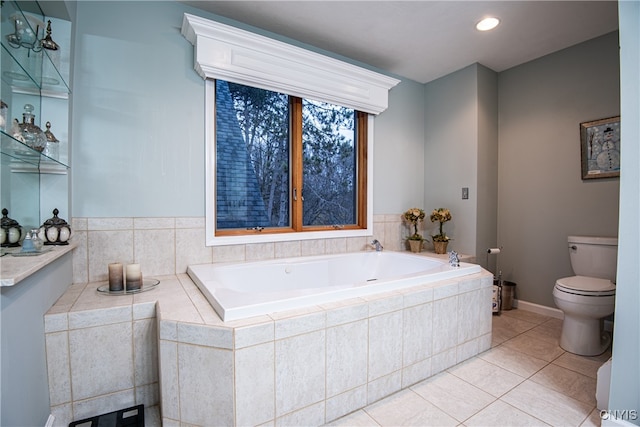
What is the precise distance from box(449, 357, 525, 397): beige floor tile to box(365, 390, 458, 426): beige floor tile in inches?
15.5

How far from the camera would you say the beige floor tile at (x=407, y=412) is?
1479 millimetres

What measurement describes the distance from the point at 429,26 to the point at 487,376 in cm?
255

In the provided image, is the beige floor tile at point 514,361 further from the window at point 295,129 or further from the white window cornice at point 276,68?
the white window cornice at point 276,68

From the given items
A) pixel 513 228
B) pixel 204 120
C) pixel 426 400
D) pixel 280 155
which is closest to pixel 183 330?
pixel 426 400

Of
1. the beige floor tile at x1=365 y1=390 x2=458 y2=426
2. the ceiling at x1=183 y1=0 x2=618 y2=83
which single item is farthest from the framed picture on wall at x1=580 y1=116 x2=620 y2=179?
the beige floor tile at x1=365 y1=390 x2=458 y2=426

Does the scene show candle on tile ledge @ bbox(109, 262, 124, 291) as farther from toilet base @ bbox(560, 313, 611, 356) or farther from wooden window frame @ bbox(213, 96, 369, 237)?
toilet base @ bbox(560, 313, 611, 356)

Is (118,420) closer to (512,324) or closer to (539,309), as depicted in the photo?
(512,324)

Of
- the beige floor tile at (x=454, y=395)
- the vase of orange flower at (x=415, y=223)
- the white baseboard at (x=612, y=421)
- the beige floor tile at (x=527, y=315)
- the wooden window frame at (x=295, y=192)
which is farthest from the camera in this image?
the vase of orange flower at (x=415, y=223)

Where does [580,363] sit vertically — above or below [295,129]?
below

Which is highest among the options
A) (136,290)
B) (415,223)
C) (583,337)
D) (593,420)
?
(415,223)

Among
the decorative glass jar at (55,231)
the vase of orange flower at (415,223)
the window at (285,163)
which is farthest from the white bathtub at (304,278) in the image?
the decorative glass jar at (55,231)

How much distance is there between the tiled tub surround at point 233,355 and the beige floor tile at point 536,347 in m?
0.83

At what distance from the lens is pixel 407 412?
1.55 m

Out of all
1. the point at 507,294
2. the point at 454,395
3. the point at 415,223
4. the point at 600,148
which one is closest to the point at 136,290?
the point at 454,395
